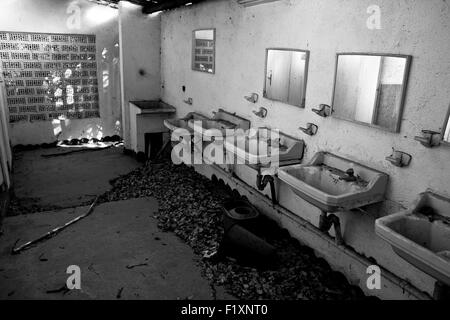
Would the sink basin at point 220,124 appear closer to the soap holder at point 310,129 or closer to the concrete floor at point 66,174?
the soap holder at point 310,129

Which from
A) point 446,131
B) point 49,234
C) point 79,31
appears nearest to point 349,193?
point 446,131

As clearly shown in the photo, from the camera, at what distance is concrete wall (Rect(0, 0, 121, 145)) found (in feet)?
21.5

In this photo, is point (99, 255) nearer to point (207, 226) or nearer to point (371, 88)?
point (207, 226)

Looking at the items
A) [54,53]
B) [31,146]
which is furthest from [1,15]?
[31,146]

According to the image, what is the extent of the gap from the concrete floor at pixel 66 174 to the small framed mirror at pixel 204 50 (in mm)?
2168

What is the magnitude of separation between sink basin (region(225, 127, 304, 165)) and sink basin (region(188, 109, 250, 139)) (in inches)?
8.4

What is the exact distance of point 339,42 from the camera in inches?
118

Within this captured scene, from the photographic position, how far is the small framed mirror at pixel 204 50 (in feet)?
16.4

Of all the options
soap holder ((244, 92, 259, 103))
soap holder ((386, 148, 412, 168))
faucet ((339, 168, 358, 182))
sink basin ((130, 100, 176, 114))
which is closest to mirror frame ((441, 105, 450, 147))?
soap holder ((386, 148, 412, 168))

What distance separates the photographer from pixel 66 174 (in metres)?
5.82

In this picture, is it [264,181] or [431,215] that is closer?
[431,215]

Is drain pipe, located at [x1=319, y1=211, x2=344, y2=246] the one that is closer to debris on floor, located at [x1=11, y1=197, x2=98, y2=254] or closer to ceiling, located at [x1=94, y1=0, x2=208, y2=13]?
debris on floor, located at [x1=11, y1=197, x2=98, y2=254]

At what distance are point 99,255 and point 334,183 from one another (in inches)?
93.3

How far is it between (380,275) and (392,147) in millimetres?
1020
